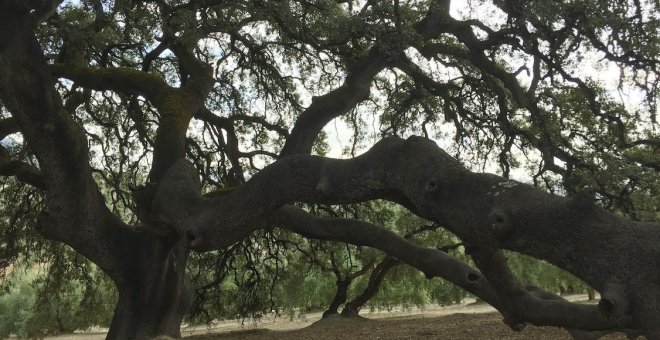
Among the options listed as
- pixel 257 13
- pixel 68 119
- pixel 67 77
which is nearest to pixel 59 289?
pixel 67 77

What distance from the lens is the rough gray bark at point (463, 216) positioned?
3.13 m

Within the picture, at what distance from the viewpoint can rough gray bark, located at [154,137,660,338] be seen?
3.13 meters

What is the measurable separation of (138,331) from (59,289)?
6353 mm

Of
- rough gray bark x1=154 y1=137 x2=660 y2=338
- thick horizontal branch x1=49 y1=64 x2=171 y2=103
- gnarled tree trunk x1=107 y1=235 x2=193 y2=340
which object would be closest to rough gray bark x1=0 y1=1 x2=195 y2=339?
gnarled tree trunk x1=107 y1=235 x2=193 y2=340

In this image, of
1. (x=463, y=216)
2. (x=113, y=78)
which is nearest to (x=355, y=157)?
(x=463, y=216)

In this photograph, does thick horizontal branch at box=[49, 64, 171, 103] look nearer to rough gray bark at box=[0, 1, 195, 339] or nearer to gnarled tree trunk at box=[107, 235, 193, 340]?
rough gray bark at box=[0, 1, 195, 339]

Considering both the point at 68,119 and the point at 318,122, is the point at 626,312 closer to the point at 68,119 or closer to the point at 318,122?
the point at 318,122

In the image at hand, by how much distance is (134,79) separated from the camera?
7.44 m

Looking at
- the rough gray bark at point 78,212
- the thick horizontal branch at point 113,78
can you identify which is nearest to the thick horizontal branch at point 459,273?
the rough gray bark at point 78,212

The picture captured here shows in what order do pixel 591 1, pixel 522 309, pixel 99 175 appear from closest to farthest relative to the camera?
pixel 522 309 < pixel 591 1 < pixel 99 175

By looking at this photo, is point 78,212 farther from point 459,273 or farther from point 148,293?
point 459,273

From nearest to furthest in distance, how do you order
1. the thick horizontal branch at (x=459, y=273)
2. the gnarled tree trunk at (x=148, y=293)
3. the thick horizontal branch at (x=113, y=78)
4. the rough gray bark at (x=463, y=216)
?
the rough gray bark at (x=463, y=216)
the thick horizontal branch at (x=459, y=273)
the gnarled tree trunk at (x=148, y=293)
the thick horizontal branch at (x=113, y=78)

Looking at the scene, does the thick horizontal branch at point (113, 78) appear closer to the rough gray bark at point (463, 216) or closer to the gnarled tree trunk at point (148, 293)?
the rough gray bark at point (463, 216)

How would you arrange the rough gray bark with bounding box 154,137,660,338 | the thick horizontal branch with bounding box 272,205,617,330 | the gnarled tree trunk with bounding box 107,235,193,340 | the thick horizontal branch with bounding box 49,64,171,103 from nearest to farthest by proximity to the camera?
the rough gray bark with bounding box 154,137,660,338 → the thick horizontal branch with bounding box 272,205,617,330 → the gnarled tree trunk with bounding box 107,235,193,340 → the thick horizontal branch with bounding box 49,64,171,103
